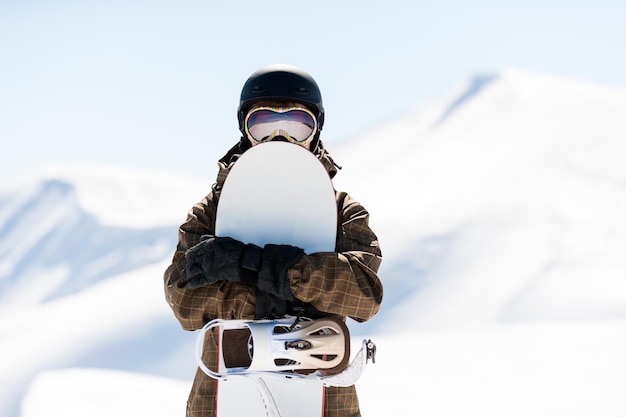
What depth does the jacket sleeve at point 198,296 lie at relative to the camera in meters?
2.48

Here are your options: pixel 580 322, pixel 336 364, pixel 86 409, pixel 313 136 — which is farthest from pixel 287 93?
pixel 580 322

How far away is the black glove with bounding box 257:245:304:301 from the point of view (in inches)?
92.7

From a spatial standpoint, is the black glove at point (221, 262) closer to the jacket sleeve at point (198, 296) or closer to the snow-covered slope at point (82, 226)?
the jacket sleeve at point (198, 296)

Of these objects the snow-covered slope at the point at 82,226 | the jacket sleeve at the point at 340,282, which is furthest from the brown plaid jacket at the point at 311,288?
the snow-covered slope at the point at 82,226

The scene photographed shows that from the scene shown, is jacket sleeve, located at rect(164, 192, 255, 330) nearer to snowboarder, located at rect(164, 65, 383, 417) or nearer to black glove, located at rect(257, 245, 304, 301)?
snowboarder, located at rect(164, 65, 383, 417)

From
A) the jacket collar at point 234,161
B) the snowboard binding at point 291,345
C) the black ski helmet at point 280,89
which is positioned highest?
the black ski helmet at point 280,89

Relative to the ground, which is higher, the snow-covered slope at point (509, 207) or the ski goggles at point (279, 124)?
the snow-covered slope at point (509, 207)

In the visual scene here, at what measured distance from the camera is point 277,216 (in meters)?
2.63

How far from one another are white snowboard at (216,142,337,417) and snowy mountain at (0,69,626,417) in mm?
4108

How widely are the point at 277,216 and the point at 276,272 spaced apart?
31 cm

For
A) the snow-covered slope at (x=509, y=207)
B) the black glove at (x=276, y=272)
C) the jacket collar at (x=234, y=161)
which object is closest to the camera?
the black glove at (x=276, y=272)

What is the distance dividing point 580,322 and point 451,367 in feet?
7.09

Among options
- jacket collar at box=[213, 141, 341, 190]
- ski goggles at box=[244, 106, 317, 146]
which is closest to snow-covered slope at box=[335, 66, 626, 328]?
jacket collar at box=[213, 141, 341, 190]

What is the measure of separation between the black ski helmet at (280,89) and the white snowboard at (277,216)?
8.8 inches
